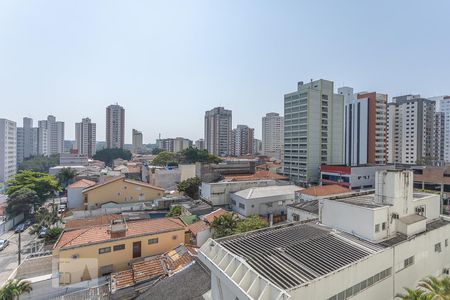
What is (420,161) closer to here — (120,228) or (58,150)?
(120,228)

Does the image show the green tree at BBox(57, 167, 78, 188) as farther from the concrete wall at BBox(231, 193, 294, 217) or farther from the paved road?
the concrete wall at BBox(231, 193, 294, 217)

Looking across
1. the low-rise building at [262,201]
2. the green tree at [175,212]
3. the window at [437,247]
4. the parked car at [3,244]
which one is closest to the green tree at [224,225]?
the green tree at [175,212]

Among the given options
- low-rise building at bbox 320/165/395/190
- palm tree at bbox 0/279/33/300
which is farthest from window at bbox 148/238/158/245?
low-rise building at bbox 320/165/395/190

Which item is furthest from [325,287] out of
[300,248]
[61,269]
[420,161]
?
[420,161]

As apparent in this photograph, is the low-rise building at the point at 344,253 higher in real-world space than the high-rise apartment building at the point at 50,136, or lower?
lower

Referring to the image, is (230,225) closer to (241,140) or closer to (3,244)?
(3,244)

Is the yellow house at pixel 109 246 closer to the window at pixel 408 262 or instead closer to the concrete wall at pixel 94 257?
the concrete wall at pixel 94 257
